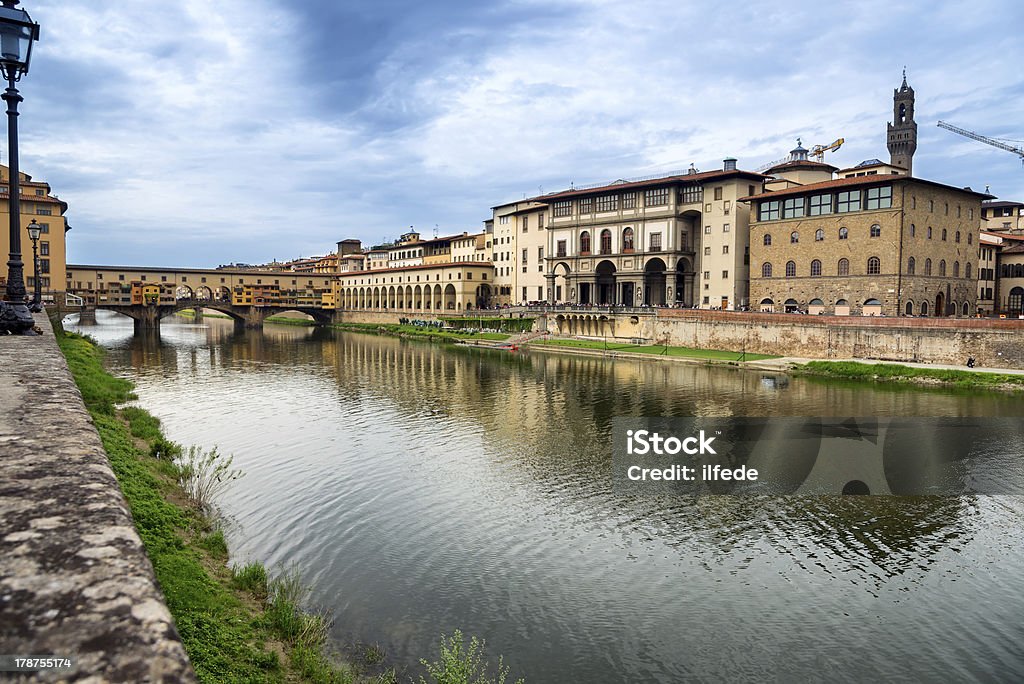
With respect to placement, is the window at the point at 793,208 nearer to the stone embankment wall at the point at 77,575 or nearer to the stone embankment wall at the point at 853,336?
the stone embankment wall at the point at 853,336

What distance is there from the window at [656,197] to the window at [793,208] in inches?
535

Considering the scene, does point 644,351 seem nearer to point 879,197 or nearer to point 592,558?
point 879,197

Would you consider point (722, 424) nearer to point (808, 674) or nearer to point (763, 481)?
point (763, 481)

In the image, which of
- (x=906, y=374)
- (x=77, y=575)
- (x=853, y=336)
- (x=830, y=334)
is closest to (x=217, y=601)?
(x=77, y=575)

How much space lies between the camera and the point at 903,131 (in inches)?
4498

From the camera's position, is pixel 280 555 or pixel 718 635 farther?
pixel 280 555

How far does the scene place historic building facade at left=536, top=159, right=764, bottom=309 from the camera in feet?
233

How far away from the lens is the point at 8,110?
1605 centimetres

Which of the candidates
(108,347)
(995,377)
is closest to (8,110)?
(995,377)

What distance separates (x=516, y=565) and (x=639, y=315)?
5891 centimetres

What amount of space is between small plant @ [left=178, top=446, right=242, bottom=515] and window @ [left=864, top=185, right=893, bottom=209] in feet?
186

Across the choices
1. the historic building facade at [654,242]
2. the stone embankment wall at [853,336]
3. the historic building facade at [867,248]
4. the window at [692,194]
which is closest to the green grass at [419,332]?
the historic building facade at [654,242]

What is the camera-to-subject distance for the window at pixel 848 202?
59.9 m

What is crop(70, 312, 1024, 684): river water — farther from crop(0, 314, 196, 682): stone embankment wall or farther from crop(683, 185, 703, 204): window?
crop(683, 185, 703, 204): window
